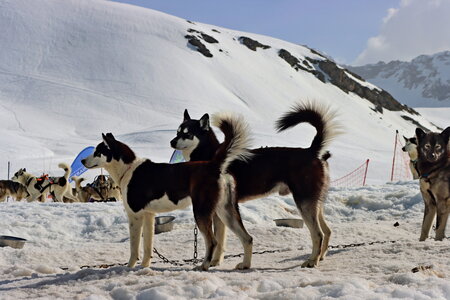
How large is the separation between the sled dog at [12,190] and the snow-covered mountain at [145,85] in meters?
8.81

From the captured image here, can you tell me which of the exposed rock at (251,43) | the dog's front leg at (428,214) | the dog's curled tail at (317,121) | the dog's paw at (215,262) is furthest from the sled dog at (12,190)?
the exposed rock at (251,43)

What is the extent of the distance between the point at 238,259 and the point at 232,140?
6.49 ft

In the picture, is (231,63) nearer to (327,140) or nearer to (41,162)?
(41,162)

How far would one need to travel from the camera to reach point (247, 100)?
202 feet

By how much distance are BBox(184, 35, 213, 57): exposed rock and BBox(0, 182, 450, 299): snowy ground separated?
5790cm

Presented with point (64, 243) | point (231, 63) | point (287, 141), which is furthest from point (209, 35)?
point (64, 243)

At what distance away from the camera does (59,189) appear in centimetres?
1703

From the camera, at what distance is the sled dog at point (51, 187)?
55.8 ft

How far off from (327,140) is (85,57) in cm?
6005

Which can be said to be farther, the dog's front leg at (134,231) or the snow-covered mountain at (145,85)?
the snow-covered mountain at (145,85)

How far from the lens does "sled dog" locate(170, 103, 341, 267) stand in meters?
5.97

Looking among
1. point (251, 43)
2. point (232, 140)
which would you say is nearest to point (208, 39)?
point (251, 43)

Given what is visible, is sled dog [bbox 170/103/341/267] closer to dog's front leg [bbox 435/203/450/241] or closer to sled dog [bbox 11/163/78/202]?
dog's front leg [bbox 435/203/450/241]

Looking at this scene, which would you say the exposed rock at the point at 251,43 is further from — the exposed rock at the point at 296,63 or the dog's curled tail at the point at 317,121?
the dog's curled tail at the point at 317,121
